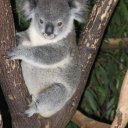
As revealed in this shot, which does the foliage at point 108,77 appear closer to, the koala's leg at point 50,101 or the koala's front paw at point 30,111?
the koala's leg at point 50,101

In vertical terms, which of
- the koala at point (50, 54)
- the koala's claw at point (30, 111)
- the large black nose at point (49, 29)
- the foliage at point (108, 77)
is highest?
the large black nose at point (49, 29)

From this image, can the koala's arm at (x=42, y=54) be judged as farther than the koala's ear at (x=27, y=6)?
No

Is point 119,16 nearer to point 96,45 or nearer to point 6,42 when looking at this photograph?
point 96,45

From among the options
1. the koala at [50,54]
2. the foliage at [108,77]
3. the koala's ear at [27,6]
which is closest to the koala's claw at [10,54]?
the koala at [50,54]

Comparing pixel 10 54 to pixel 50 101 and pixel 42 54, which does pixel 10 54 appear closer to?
pixel 42 54

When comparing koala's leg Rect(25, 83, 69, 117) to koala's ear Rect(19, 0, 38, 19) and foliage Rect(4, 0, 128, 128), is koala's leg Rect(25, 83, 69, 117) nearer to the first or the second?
koala's ear Rect(19, 0, 38, 19)

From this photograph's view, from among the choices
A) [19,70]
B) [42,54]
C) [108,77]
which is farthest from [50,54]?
[108,77]

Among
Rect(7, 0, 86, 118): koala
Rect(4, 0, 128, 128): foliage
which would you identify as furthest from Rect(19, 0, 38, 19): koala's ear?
Rect(4, 0, 128, 128): foliage
